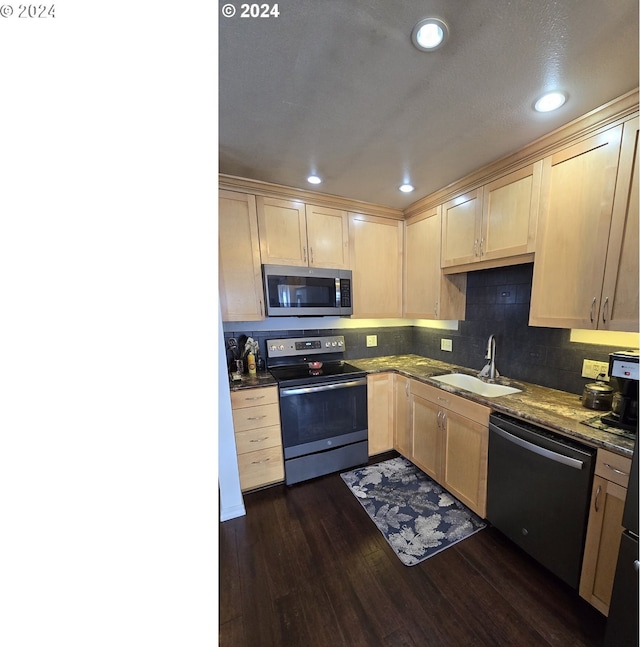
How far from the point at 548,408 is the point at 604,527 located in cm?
51

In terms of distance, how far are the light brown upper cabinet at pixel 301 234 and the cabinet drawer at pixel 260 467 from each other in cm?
152

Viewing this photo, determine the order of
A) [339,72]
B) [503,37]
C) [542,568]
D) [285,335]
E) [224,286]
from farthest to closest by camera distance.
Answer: [285,335]
[224,286]
[542,568]
[339,72]
[503,37]

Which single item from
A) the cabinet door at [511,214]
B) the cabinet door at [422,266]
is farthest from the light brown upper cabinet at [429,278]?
the cabinet door at [511,214]

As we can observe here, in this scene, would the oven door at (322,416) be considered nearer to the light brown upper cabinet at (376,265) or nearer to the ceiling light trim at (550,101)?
the light brown upper cabinet at (376,265)

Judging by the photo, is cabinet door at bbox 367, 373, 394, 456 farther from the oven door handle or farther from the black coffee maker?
the black coffee maker

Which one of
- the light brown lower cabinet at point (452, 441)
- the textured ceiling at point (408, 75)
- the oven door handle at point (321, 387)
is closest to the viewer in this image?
the textured ceiling at point (408, 75)

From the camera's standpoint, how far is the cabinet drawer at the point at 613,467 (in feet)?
3.29

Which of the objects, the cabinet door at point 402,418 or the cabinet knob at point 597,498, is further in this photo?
the cabinet door at point 402,418

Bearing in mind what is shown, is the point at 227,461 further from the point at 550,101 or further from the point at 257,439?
the point at 550,101

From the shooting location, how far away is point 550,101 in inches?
44.4
